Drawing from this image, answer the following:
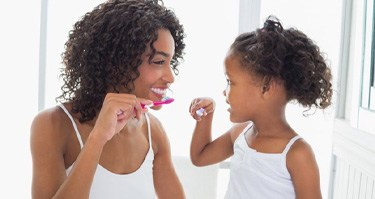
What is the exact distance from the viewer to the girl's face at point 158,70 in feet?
3.50

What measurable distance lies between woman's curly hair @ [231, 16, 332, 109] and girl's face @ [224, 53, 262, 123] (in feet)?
0.07

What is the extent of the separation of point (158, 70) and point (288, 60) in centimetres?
33

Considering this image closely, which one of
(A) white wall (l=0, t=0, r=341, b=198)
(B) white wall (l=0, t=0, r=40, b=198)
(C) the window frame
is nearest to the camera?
(C) the window frame

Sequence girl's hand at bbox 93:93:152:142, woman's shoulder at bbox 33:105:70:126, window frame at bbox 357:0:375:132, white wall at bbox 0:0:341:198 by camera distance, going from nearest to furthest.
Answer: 1. girl's hand at bbox 93:93:152:142
2. woman's shoulder at bbox 33:105:70:126
3. window frame at bbox 357:0:375:132
4. white wall at bbox 0:0:341:198

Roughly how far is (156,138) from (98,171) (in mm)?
220

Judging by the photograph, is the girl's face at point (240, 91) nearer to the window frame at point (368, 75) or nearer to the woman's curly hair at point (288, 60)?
the woman's curly hair at point (288, 60)

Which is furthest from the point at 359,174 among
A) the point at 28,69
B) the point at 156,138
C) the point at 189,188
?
the point at 28,69

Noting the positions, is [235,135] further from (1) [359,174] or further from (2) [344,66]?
(2) [344,66]

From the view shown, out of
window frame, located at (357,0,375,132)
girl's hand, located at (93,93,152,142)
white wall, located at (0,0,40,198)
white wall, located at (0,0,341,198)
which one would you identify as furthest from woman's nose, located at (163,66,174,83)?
white wall, located at (0,0,40,198)

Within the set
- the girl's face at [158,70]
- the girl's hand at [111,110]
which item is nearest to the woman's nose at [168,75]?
the girl's face at [158,70]

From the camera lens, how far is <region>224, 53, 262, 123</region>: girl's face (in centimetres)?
117

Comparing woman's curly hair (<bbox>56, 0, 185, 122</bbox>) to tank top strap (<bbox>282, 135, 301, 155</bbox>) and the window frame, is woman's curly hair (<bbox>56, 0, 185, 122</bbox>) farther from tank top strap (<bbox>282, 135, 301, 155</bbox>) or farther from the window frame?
the window frame

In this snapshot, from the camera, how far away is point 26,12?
2129mm

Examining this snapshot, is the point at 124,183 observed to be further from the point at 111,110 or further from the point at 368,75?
the point at 368,75
